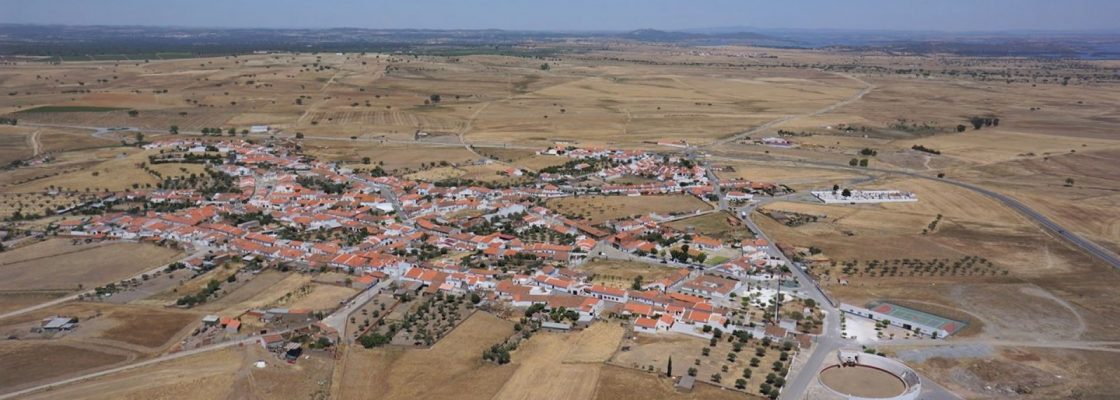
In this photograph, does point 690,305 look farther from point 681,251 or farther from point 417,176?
point 417,176

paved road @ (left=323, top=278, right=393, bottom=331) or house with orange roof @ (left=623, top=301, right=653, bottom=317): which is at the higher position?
house with orange roof @ (left=623, top=301, right=653, bottom=317)

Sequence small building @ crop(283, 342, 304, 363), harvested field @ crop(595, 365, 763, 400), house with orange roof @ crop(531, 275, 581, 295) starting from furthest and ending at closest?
house with orange roof @ crop(531, 275, 581, 295) → small building @ crop(283, 342, 304, 363) → harvested field @ crop(595, 365, 763, 400)

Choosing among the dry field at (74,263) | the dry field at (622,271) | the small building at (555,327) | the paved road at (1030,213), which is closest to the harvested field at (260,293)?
the dry field at (74,263)

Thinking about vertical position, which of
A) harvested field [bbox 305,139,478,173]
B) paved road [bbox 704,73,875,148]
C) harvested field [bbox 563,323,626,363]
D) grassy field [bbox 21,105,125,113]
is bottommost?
harvested field [bbox 563,323,626,363]

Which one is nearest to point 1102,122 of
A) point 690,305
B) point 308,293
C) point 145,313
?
point 690,305

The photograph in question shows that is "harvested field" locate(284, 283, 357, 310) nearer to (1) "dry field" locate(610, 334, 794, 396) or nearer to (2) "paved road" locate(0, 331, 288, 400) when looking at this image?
(2) "paved road" locate(0, 331, 288, 400)

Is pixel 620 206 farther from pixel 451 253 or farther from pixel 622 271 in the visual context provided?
pixel 451 253

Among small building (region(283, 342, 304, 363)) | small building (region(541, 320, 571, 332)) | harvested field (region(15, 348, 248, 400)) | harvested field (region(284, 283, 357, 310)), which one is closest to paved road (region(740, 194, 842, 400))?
small building (region(541, 320, 571, 332))
